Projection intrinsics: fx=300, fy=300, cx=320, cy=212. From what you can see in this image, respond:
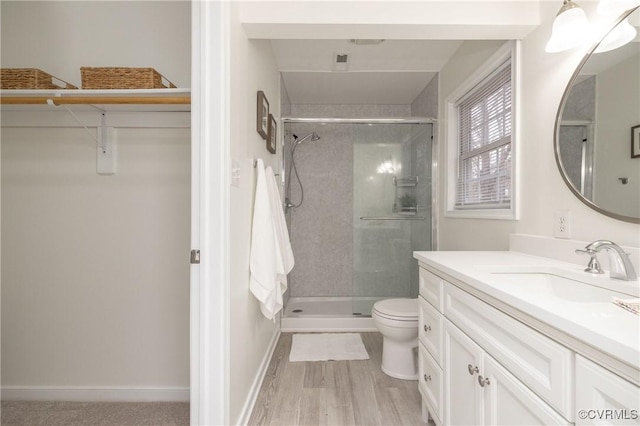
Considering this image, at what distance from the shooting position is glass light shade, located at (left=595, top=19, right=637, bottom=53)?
40.3 inches

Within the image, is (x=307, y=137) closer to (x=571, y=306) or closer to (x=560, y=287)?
(x=560, y=287)

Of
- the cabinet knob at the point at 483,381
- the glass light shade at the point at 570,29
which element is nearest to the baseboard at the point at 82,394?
the cabinet knob at the point at 483,381

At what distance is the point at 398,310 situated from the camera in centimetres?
194

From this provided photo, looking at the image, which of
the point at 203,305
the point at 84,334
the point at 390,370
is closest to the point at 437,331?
the point at 390,370

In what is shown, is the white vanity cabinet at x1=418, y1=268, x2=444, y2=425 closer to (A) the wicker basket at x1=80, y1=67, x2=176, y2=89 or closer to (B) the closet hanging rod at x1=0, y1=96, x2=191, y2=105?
(B) the closet hanging rod at x1=0, y1=96, x2=191, y2=105

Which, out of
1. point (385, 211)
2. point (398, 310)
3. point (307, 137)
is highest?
point (307, 137)

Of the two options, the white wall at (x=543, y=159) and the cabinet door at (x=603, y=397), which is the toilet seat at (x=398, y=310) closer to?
the white wall at (x=543, y=159)

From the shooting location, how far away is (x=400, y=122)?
110 inches

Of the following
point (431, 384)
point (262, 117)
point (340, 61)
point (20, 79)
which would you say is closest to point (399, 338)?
point (431, 384)

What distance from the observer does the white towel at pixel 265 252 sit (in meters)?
1.62

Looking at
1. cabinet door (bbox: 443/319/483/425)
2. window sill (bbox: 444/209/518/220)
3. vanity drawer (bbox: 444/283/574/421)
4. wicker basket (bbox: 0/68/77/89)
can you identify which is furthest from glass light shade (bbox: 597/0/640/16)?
wicker basket (bbox: 0/68/77/89)

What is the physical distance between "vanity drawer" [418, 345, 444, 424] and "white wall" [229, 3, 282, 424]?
893 millimetres

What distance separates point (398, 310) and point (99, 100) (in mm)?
2007

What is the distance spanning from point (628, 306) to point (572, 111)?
888 millimetres
